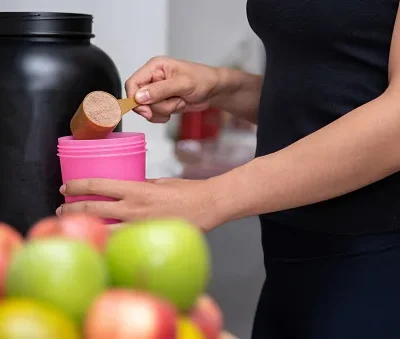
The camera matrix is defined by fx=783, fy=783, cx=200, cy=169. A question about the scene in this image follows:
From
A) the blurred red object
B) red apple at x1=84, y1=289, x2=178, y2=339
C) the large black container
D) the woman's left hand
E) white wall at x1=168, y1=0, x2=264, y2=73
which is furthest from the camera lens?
white wall at x1=168, y1=0, x2=264, y2=73

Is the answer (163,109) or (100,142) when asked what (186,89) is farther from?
(100,142)

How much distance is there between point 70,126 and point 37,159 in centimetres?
6

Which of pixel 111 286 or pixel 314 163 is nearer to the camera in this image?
pixel 111 286

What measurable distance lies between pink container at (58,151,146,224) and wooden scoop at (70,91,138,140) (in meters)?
0.04

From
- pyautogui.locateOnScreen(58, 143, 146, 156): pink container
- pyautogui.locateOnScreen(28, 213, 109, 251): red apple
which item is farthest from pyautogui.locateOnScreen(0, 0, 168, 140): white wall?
pyautogui.locateOnScreen(28, 213, 109, 251): red apple

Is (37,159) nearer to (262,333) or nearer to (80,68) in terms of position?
(80,68)

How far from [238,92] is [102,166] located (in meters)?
0.44

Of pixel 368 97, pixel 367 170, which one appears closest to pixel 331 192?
pixel 367 170

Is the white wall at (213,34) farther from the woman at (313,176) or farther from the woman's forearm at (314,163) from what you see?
the woman's forearm at (314,163)

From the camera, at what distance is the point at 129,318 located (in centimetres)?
38

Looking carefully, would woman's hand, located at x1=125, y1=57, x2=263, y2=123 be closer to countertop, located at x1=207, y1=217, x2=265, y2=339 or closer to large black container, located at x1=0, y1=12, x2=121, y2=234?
large black container, located at x1=0, y1=12, x2=121, y2=234

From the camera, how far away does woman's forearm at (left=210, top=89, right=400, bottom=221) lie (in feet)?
2.72

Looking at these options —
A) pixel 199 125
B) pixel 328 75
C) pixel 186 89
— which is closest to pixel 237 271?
pixel 199 125

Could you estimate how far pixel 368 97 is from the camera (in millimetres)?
964
